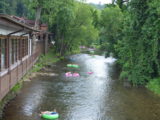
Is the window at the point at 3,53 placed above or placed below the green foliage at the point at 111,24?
below

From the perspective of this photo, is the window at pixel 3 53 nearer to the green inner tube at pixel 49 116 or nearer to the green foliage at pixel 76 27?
the green inner tube at pixel 49 116

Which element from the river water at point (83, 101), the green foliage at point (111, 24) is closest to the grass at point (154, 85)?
the river water at point (83, 101)

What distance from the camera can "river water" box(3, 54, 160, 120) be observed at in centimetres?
1153

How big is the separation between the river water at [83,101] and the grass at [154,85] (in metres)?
0.49

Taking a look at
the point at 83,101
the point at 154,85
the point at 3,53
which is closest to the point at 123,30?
the point at 154,85

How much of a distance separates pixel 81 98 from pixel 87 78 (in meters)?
6.51

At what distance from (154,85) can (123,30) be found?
18.7 feet

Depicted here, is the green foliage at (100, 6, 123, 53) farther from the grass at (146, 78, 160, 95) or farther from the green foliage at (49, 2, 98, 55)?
the grass at (146, 78, 160, 95)

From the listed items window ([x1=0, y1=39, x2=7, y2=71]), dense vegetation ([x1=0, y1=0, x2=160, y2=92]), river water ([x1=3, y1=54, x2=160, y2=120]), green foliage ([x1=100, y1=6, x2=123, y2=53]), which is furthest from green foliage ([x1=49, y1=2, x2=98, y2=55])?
window ([x1=0, y1=39, x2=7, y2=71])

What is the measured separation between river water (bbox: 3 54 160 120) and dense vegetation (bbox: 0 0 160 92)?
1.87m

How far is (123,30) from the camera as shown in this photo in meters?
19.6

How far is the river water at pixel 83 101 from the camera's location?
1153cm

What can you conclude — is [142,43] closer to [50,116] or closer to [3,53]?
[50,116]

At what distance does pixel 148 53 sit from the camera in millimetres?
17375
